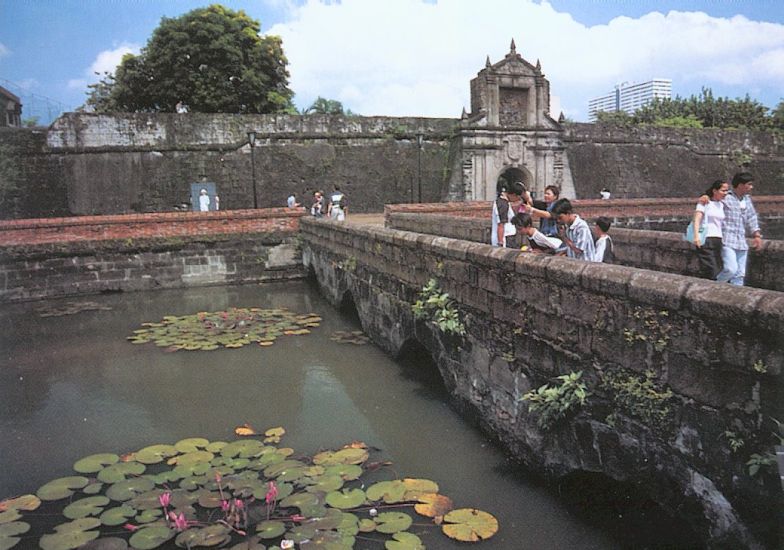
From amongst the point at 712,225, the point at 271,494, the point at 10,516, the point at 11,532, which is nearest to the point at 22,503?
the point at 10,516

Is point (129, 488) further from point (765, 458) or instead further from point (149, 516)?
point (765, 458)

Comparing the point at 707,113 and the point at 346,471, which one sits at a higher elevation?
the point at 707,113

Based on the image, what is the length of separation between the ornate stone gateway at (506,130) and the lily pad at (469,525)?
756 inches

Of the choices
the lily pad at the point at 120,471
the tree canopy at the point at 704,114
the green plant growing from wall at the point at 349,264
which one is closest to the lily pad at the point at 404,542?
the lily pad at the point at 120,471

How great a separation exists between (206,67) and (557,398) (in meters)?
27.9

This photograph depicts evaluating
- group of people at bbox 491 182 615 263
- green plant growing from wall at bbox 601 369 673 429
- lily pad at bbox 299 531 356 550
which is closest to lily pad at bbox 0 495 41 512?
lily pad at bbox 299 531 356 550

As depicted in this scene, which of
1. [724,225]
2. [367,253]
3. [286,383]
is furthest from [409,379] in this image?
[724,225]

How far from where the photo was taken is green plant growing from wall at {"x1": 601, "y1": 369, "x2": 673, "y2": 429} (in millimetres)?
3230

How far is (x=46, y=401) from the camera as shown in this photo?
691 cm

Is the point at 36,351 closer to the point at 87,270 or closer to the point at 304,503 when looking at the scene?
the point at 87,270

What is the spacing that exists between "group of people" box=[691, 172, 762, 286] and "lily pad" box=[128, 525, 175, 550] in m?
5.00

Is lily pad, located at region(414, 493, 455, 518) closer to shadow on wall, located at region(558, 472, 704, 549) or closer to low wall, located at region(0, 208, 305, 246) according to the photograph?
shadow on wall, located at region(558, 472, 704, 549)

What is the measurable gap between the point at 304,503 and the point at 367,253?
16.5 ft

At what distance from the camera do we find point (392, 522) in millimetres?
4059
